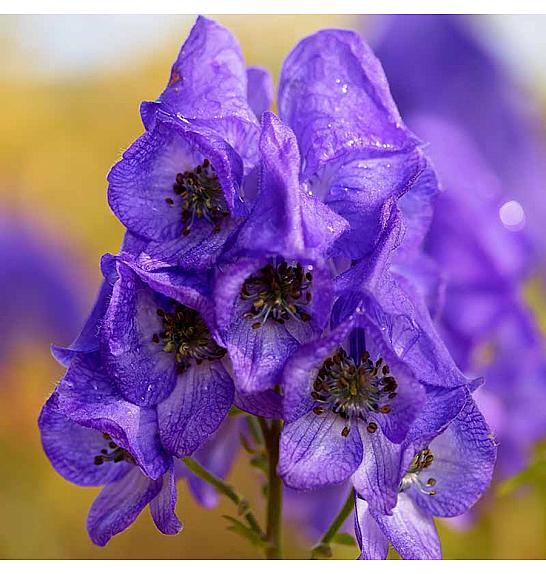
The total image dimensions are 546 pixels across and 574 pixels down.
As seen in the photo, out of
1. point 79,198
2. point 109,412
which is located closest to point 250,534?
point 109,412

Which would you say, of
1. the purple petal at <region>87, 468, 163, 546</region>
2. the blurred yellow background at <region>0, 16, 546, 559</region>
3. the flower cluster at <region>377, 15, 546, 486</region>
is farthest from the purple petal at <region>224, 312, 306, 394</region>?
the blurred yellow background at <region>0, 16, 546, 559</region>

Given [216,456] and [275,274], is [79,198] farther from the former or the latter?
[275,274]

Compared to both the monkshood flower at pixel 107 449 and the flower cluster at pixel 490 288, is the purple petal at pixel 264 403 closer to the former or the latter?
the monkshood flower at pixel 107 449

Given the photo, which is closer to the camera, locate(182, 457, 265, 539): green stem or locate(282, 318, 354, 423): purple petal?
locate(282, 318, 354, 423): purple petal

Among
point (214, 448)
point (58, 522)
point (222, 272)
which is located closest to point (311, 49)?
point (222, 272)

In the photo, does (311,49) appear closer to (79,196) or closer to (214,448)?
(214,448)

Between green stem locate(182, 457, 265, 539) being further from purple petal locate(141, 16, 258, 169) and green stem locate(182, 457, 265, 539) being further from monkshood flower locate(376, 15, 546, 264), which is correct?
monkshood flower locate(376, 15, 546, 264)
